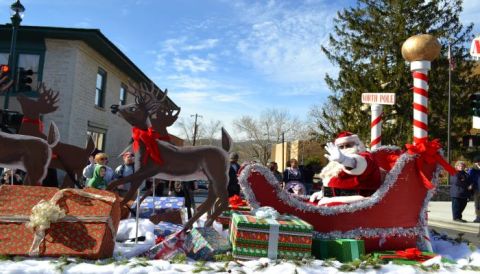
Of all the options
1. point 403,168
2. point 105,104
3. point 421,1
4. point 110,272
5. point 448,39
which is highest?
point 421,1

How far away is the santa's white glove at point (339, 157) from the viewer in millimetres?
3514

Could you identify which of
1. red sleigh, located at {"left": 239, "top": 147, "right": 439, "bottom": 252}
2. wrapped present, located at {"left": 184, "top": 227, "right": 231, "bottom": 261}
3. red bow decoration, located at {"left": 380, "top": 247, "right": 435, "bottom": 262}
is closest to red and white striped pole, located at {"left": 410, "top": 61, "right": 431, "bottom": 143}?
red sleigh, located at {"left": 239, "top": 147, "right": 439, "bottom": 252}

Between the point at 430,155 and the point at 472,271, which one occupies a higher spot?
the point at 430,155

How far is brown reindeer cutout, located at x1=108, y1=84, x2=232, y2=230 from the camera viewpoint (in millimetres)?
3697

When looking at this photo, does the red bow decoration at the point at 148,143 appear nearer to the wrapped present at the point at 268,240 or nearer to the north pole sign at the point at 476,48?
the wrapped present at the point at 268,240

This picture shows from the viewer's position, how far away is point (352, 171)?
3.71 meters

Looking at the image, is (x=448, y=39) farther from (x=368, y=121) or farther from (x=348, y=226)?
(x=348, y=226)

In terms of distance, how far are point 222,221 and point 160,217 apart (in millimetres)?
902

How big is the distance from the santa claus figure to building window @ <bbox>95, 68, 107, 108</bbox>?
13.7 metres

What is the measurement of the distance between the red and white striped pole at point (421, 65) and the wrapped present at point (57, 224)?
3.08 meters

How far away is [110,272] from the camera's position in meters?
2.73

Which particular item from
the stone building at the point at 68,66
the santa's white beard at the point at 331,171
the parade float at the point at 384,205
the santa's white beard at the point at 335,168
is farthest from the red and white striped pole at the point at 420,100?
the stone building at the point at 68,66

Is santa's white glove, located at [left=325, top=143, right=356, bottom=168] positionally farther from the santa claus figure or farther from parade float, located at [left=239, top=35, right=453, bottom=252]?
parade float, located at [left=239, top=35, right=453, bottom=252]

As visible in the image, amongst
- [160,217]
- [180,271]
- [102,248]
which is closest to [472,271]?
[180,271]
